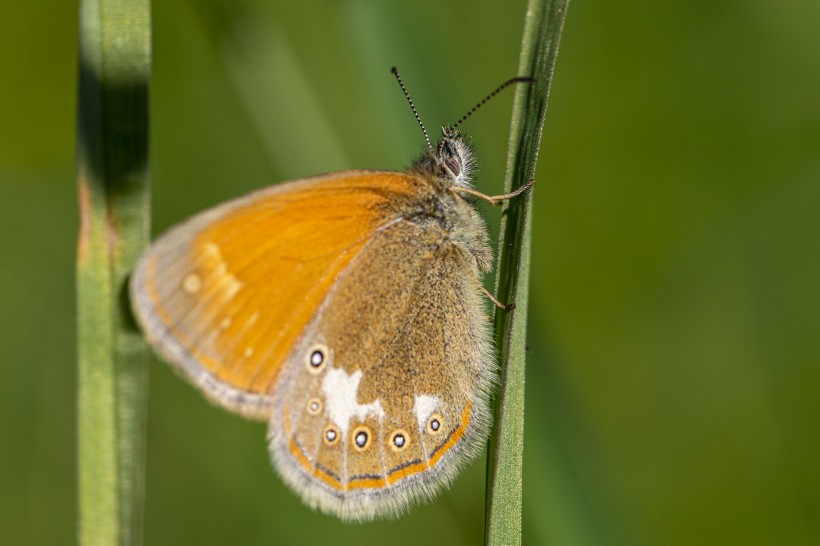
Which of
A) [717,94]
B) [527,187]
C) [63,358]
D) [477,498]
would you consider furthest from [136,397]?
[717,94]

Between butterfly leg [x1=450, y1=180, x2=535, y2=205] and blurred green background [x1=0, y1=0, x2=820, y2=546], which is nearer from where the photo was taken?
butterfly leg [x1=450, y1=180, x2=535, y2=205]

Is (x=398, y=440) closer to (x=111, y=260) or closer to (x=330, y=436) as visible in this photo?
(x=330, y=436)

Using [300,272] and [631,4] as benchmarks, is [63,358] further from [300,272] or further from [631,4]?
[631,4]

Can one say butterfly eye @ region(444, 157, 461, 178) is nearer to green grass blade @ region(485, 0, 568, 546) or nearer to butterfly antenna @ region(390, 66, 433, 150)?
butterfly antenna @ region(390, 66, 433, 150)

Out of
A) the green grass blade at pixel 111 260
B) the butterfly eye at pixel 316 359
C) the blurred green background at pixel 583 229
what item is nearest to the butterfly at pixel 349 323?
the butterfly eye at pixel 316 359

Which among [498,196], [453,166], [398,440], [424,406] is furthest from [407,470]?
[453,166]

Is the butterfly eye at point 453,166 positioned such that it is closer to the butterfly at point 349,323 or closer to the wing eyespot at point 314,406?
the butterfly at point 349,323

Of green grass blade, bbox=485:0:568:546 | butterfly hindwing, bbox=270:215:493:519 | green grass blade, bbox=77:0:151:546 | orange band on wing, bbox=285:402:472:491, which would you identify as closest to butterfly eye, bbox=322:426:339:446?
butterfly hindwing, bbox=270:215:493:519

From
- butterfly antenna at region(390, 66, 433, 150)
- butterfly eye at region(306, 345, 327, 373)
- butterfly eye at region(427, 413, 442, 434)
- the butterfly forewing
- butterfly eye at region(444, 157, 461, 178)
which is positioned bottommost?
butterfly eye at region(427, 413, 442, 434)
